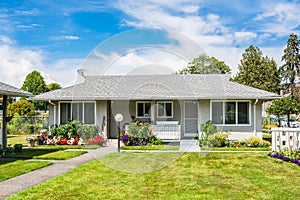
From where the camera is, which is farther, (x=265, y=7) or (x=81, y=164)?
(x=265, y=7)

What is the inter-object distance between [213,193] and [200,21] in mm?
13283

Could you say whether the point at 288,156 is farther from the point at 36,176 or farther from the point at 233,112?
the point at 36,176

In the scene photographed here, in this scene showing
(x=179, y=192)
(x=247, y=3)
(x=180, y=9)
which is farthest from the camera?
(x=247, y=3)

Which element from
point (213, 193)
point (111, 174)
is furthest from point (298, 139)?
point (111, 174)

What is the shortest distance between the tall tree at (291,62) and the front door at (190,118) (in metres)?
29.4

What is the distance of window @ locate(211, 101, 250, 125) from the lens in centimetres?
1725

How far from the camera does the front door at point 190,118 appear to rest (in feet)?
64.0

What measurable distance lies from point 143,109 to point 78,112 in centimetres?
405

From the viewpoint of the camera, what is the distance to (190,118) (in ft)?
64.0

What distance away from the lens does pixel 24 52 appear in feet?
95.1

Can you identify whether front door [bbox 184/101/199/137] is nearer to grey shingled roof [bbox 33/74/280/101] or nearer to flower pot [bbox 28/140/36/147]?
grey shingled roof [bbox 33/74/280/101]

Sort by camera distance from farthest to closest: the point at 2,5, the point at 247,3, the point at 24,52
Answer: the point at 24,52, the point at 2,5, the point at 247,3

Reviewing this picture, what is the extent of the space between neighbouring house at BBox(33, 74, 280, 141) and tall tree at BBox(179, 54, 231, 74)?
2404 centimetres

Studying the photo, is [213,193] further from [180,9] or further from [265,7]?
[265,7]
